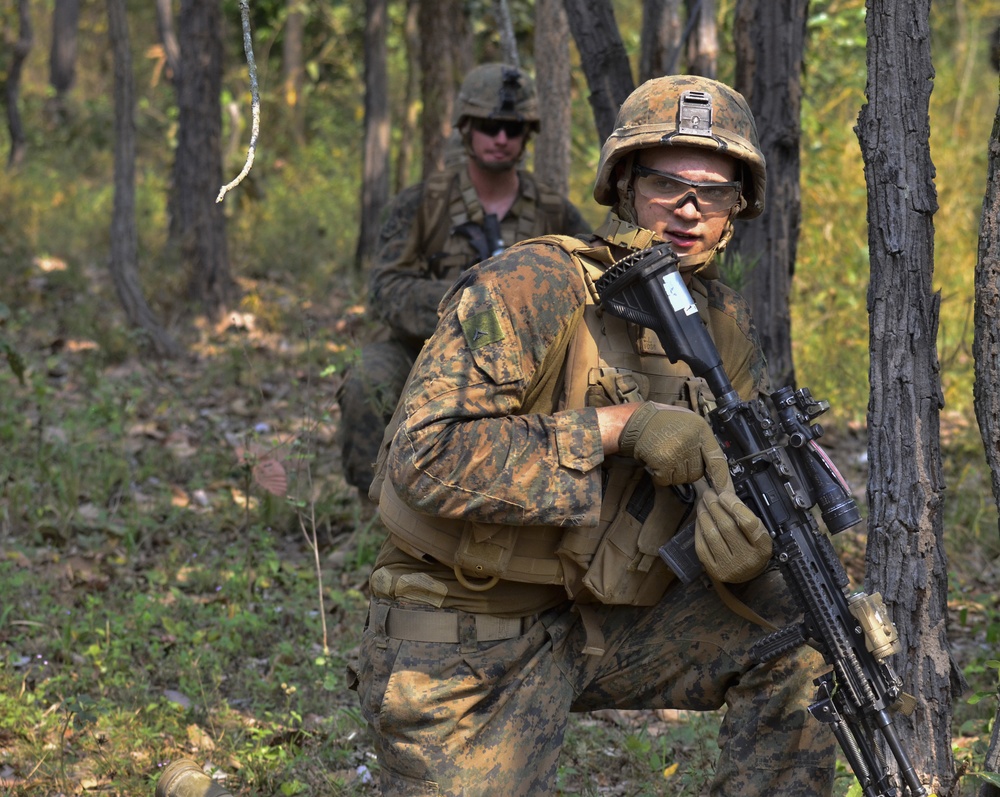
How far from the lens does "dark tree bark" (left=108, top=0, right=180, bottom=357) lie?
25.5 feet

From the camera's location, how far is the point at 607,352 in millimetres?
2746

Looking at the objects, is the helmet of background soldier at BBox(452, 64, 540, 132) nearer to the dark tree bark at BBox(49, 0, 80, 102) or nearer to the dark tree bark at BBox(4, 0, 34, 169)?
the dark tree bark at BBox(4, 0, 34, 169)

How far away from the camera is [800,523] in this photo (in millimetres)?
2574

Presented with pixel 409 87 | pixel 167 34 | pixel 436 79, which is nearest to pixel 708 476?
pixel 436 79

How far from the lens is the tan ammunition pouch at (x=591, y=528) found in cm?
264

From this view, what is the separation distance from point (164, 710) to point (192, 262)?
559 cm

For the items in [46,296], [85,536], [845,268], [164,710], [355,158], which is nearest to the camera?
[164,710]

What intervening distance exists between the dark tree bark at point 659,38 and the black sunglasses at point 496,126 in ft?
2.22

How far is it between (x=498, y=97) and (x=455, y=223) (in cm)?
66

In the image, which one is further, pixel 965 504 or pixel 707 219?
pixel 965 504

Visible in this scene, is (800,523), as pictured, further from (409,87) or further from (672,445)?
(409,87)

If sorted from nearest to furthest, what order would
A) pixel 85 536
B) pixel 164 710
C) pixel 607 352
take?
pixel 607 352 < pixel 164 710 < pixel 85 536

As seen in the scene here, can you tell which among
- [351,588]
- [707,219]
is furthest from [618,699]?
[351,588]

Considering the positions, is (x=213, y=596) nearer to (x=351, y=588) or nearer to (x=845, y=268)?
(x=351, y=588)
